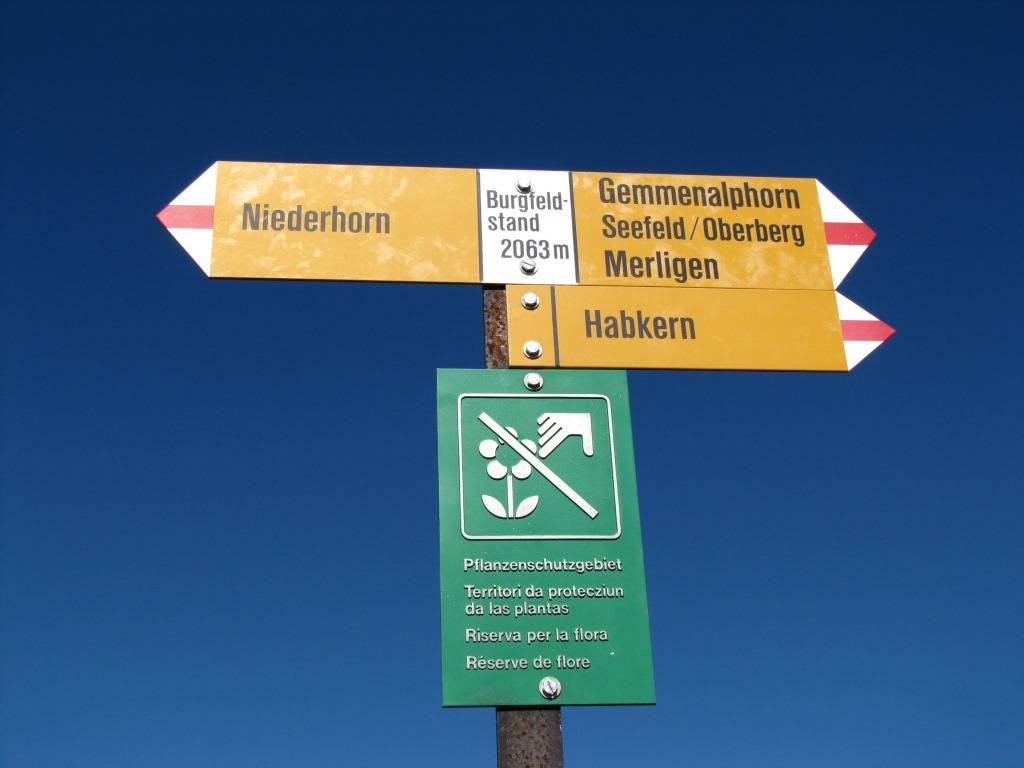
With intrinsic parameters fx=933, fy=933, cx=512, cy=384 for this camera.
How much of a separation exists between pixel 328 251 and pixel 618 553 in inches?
67.0

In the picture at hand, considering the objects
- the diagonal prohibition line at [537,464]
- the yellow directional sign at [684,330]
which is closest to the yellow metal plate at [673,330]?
the yellow directional sign at [684,330]

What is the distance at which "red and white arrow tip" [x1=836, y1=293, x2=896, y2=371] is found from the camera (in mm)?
3963

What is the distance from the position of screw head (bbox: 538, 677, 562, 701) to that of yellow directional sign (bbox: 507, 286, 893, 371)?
122 centimetres

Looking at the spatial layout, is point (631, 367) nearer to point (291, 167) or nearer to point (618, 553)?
point (618, 553)

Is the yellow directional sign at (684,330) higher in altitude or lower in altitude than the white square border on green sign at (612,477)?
higher

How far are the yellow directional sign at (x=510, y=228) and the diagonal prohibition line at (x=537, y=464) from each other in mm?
674

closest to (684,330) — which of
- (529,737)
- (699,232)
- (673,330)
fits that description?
(673,330)

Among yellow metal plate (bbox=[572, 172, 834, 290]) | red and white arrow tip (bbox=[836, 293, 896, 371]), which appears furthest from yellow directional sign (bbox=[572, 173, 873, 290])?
red and white arrow tip (bbox=[836, 293, 896, 371])

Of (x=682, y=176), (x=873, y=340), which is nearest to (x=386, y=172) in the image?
(x=682, y=176)

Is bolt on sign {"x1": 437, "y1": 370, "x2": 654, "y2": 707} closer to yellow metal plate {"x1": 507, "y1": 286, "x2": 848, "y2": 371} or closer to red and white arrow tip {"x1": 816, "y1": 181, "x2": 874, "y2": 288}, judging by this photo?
yellow metal plate {"x1": 507, "y1": 286, "x2": 848, "y2": 371}

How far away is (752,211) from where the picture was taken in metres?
4.27

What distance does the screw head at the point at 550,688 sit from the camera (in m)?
3.14

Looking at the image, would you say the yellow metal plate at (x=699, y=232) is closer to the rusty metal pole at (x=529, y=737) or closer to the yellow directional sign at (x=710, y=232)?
the yellow directional sign at (x=710, y=232)

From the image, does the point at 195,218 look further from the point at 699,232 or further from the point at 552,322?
the point at 699,232
